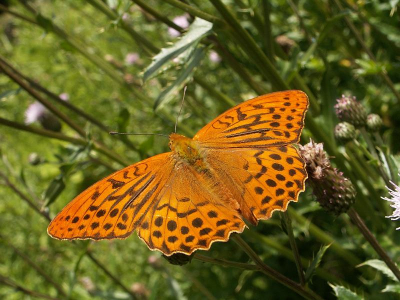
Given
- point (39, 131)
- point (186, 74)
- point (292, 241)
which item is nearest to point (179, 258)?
point (292, 241)

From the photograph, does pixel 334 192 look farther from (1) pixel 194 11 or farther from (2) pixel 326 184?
(1) pixel 194 11

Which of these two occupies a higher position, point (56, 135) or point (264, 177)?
point (264, 177)

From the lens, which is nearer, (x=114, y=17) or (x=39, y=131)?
(x=39, y=131)

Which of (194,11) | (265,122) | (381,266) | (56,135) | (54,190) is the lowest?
(54,190)

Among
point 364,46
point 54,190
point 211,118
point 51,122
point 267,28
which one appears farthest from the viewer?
point 211,118

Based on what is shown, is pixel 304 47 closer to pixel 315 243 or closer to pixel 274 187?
pixel 315 243

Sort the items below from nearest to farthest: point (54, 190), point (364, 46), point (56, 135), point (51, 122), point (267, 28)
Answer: point (267, 28) < point (54, 190) < point (56, 135) < point (364, 46) < point (51, 122)
